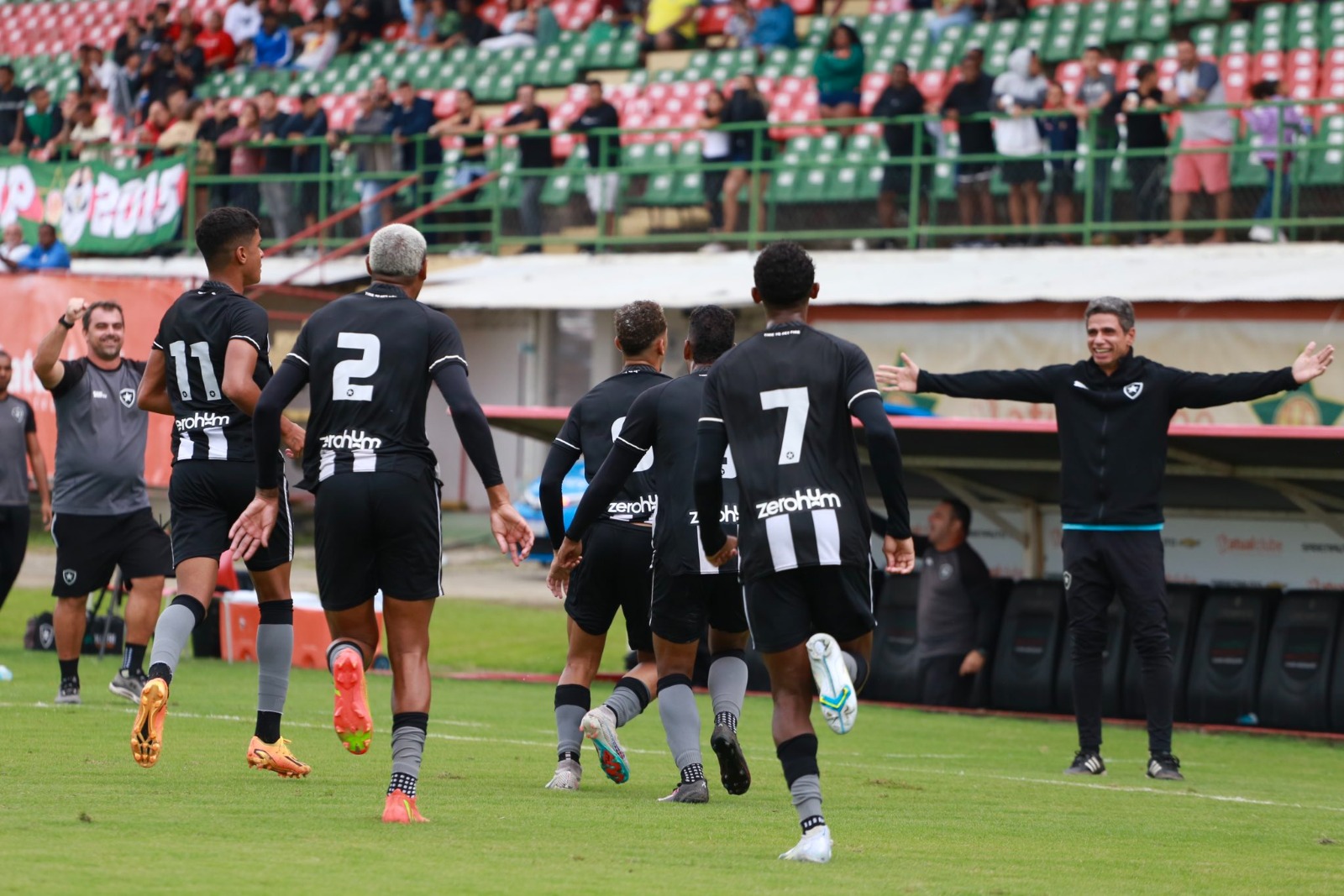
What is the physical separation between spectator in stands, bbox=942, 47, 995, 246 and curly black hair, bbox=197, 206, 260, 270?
46.4 ft

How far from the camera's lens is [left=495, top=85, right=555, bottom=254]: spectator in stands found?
24578 mm

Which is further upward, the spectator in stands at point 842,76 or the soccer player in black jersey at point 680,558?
the spectator in stands at point 842,76

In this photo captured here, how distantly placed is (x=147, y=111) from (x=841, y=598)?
27.2 m

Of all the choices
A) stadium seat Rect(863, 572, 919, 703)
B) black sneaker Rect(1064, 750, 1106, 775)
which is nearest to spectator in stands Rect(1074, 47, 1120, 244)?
stadium seat Rect(863, 572, 919, 703)

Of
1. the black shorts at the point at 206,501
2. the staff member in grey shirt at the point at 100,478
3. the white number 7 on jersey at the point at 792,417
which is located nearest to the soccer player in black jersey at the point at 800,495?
the white number 7 on jersey at the point at 792,417

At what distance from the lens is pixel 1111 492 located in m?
9.78

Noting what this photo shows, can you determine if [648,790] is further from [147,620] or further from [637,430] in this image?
[147,620]

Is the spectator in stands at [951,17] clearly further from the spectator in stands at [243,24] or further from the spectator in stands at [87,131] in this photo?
the spectator in stands at [243,24]

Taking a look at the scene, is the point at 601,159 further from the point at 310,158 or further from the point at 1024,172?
the point at 1024,172

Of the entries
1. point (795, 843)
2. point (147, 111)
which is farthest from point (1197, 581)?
point (147, 111)

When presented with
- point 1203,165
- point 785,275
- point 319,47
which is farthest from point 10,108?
point 785,275

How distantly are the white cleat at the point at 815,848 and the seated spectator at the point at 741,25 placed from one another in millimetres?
21945

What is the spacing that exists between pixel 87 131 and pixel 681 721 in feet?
87.4

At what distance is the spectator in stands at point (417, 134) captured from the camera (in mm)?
25719
